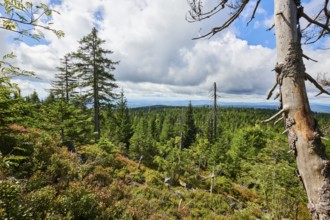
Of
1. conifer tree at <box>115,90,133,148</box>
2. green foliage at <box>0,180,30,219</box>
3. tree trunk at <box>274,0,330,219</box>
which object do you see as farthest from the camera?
conifer tree at <box>115,90,133,148</box>

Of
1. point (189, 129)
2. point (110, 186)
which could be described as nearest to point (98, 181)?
point (110, 186)

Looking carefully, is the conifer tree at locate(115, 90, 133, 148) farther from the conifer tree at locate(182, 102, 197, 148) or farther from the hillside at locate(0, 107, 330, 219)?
the hillside at locate(0, 107, 330, 219)

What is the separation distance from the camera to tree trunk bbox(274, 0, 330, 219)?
6.21 feet

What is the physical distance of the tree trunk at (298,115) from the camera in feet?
6.21

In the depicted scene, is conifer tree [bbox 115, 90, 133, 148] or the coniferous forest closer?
the coniferous forest

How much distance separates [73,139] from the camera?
12.2 meters

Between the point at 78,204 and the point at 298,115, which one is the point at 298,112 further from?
the point at 78,204

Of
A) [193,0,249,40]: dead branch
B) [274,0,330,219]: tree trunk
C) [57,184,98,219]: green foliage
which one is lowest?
[57,184,98,219]: green foliage

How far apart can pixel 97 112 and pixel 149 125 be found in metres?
29.4

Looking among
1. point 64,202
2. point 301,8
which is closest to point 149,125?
point 64,202

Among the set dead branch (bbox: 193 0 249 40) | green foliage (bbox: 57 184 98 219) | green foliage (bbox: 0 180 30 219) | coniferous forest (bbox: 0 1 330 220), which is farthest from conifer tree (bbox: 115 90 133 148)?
dead branch (bbox: 193 0 249 40)

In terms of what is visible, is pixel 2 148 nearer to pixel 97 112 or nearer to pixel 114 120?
pixel 97 112

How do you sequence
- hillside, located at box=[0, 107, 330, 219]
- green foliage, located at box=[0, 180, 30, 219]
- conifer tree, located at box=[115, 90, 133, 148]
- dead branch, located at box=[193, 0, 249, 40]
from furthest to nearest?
conifer tree, located at box=[115, 90, 133, 148]
hillside, located at box=[0, 107, 330, 219]
green foliage, located at box=[0, 180, 30, 219]
dead branch, located at box=[193, 0, 249, 40]

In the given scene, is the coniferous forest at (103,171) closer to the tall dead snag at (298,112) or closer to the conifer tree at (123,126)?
the tall dead snag at (298,112)
